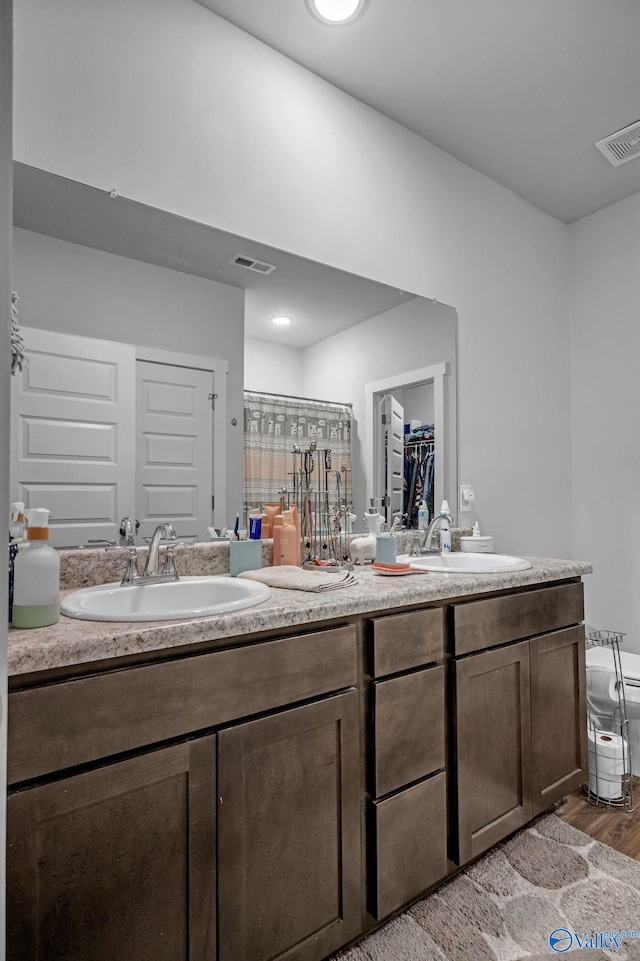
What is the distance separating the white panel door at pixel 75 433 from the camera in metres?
1.39

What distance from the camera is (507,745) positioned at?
5.40 feet

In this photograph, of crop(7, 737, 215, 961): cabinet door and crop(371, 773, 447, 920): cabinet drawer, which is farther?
crop(371, 773, 447, 920): cabinet drawer

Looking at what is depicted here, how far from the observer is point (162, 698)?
0.99 metres

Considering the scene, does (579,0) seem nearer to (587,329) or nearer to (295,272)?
(295,272)

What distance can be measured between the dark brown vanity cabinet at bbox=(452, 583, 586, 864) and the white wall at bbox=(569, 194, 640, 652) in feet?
3.36

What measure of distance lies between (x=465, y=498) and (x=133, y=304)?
5.20 ft

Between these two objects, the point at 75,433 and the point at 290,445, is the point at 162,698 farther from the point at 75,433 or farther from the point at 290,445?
the point at 290,445

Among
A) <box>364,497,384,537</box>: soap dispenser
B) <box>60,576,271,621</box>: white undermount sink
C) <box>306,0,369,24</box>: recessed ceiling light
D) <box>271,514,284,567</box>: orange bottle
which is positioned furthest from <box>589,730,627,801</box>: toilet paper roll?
<box>306,0,369,24</box>: recessed ceiling light

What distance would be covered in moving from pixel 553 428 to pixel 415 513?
1.17 meters

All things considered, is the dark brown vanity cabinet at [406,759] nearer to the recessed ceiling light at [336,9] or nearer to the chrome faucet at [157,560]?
the chrome faucet at [157,560]

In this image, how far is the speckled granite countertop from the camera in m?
0.89

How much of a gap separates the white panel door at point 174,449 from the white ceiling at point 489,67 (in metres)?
1.22

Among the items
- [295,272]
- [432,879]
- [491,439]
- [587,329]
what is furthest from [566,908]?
[587,329]

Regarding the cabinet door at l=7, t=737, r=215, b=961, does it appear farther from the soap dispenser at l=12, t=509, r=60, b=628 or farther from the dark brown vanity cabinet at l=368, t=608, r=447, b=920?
the dark brown vanity cabinet at l=368, t=608, r=447, b=920
